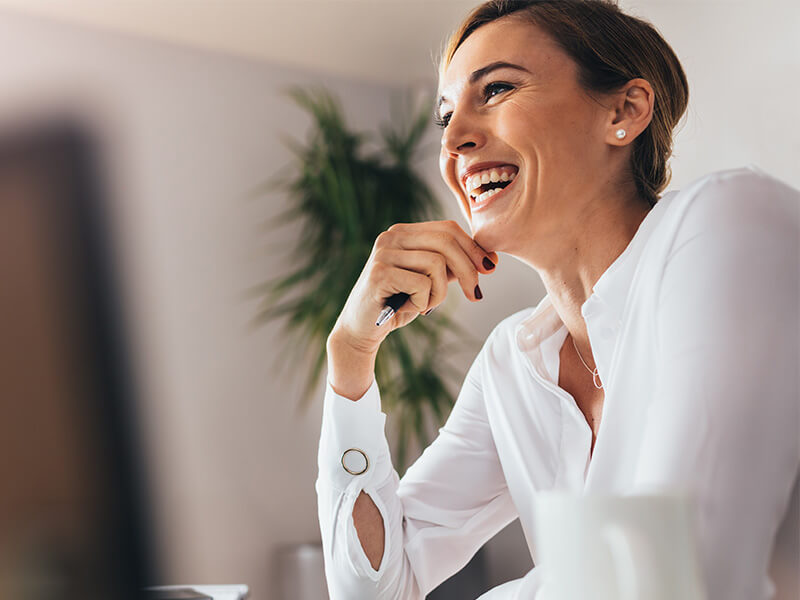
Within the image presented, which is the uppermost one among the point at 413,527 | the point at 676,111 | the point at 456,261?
the point at 676,111

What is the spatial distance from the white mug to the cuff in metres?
0.73

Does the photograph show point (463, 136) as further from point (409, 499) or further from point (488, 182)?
point (409, 499)

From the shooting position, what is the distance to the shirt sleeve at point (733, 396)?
0.53 meters

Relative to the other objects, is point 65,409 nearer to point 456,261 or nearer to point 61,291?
point 61,291

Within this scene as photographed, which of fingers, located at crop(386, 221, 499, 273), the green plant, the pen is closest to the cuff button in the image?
the pen

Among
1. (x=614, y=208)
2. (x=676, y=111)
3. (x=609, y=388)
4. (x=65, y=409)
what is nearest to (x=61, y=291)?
(x=65, y=409)

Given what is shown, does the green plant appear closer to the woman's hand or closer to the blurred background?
the blurred background

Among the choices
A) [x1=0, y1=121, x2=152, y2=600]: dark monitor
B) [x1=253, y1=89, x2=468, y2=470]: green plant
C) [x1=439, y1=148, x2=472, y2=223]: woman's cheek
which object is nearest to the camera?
[x1=0, y1=121, x2=152, y2=600]: dark monitor

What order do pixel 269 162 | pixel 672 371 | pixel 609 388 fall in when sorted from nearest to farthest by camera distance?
pixel 672 371, pixel 609 388, pixel 269 162

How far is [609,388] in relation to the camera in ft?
2.89

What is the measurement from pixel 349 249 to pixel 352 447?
1.77 m

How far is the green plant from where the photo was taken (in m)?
2.82

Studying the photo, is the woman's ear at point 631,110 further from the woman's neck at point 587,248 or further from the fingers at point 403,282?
the fingers at point 403,282

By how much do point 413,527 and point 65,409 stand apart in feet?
2.80
